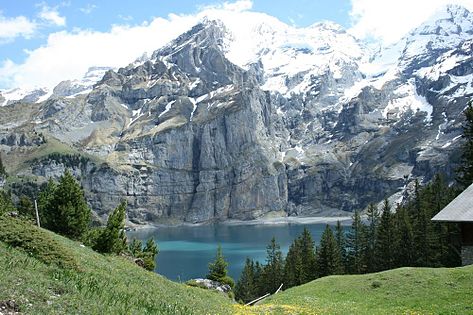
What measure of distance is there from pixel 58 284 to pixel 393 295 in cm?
2274

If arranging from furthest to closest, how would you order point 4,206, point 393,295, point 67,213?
point 4,206, point 67,213, point 393,295

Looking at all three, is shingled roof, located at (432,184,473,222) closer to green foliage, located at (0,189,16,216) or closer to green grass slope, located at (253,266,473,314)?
green grass slope, located at (253,266,473,314)

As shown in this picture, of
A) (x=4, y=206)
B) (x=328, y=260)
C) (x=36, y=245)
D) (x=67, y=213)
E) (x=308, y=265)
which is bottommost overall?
(x=308, y=265)

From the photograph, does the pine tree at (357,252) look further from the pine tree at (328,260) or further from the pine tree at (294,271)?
the pine tree at (294,271)

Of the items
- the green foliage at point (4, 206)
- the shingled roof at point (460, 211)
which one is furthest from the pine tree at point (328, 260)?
the green foliage at point (4, 206)

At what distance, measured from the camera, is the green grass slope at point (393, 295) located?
1001 inches

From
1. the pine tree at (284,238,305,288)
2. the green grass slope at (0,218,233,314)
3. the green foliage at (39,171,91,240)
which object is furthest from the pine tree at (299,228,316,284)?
the green grass slope at (0,218,233,314)

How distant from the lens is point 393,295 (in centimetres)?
3136

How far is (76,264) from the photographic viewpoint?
73.0ft

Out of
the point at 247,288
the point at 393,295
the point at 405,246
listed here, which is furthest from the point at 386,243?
the point at 393,295

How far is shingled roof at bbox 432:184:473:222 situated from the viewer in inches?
1401

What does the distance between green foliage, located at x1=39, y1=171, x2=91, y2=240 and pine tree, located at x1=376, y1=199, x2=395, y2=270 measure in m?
53.3

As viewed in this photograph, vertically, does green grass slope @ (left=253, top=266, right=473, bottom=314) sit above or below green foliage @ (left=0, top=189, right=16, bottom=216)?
below

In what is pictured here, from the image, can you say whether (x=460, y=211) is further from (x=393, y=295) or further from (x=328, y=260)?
(x=328, y=260)
